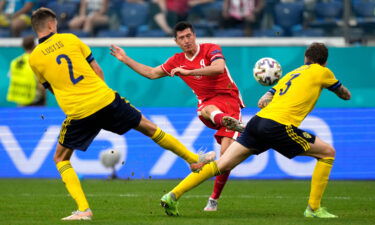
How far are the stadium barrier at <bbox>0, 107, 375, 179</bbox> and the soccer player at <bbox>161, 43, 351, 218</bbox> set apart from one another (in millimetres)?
5046

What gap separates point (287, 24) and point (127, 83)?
3.58 m

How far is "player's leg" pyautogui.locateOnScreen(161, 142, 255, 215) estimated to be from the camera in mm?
8430

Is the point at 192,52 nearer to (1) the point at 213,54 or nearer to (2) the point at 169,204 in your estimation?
(1) the point at 213,54

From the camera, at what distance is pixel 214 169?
27.9 feet

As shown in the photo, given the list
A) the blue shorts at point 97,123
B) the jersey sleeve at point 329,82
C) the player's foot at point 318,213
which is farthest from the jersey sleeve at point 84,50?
the player's foot at point 318,213

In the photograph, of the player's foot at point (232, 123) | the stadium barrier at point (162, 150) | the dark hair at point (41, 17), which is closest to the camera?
the dark hair at point (41, 17)

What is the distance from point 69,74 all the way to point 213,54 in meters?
2.10

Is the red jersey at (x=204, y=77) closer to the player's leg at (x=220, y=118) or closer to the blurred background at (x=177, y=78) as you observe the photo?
the player's leg at (x=220, y=118)

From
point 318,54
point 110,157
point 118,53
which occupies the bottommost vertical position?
point 110,157

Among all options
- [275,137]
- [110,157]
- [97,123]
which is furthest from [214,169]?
[110,157]

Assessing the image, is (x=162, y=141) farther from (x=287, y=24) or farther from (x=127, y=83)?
(x=287, y=24)

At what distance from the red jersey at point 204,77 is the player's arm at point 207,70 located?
30 centimetres

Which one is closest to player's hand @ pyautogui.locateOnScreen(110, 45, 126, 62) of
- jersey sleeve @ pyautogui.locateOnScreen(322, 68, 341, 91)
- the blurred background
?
jersey sleeve @ pyautogui.locateOnScreen(322, 68, 341, 91)

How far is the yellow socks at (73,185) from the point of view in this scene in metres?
8.09
